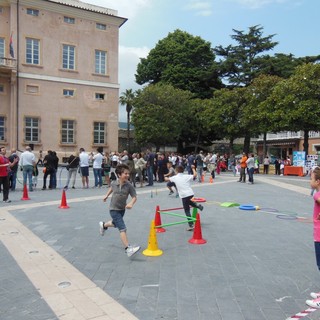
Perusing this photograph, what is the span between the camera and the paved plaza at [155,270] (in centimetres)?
402

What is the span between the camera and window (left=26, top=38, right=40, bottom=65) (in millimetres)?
32375

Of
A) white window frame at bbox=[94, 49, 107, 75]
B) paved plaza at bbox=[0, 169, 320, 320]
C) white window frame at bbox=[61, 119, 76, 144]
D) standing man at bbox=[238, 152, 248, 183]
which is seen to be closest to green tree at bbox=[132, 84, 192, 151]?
white window frame at bbox=[94, 49, 107, 75]

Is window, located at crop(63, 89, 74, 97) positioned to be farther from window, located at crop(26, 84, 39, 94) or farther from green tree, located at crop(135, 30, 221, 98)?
green tree, located at crop(135, 30, 221, 98)

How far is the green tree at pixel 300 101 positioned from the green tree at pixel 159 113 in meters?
11.2

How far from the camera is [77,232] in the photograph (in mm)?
7699

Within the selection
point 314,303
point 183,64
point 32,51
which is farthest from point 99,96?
point 314,303

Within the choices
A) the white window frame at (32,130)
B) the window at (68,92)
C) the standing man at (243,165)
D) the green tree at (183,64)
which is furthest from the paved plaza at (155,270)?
the green tree at (183,64)

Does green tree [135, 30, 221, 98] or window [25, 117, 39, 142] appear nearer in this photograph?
window [25, 117, 39, 142]

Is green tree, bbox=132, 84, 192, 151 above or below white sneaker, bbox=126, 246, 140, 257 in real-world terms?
above

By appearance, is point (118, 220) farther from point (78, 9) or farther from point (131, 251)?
point (78, 9)

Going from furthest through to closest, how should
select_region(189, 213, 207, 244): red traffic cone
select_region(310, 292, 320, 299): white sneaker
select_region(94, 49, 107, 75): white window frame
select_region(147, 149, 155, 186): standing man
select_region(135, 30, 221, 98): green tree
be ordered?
select_region(135, 30, 221, 98): green tree
select_region(94, 49, 107, 75): white window frame
select_region(147, 149, 155, 186): standing man
select_region(189, 213, 207, 244): red traffic cone
select_region(310, 292, 320, 299): white sneaker

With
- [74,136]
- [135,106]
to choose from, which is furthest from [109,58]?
[74,136]

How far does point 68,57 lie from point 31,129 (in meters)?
8.10

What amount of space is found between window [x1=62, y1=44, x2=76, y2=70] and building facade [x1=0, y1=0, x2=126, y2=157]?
0.09 meters
